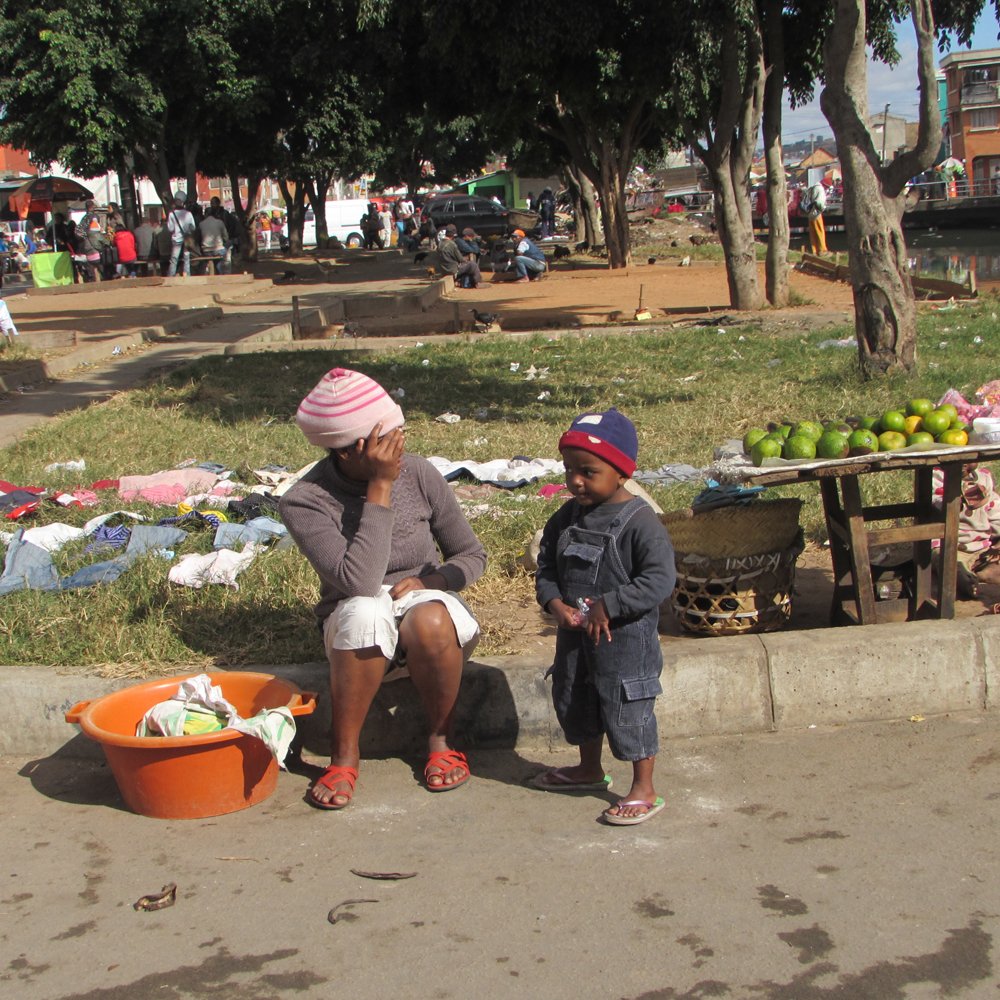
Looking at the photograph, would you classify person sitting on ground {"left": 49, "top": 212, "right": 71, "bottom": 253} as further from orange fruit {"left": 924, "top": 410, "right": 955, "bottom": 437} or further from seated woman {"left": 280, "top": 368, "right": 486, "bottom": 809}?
orange fruit {"left": 924, "top": 410, "right": 955, "bottom": 437}

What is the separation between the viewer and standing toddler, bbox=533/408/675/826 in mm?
3529

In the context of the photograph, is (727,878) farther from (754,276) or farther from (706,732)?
(754,276)

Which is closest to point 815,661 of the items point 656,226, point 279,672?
point 279,672

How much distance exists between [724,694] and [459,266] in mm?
21928

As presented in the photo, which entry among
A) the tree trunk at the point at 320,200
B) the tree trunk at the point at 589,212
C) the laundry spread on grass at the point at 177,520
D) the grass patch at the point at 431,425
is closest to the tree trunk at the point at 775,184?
the grass patch at the point at 431,425

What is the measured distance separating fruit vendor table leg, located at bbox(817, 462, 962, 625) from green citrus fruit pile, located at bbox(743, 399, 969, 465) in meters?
0.10

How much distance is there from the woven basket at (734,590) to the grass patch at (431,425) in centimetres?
71

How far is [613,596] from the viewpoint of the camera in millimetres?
3506

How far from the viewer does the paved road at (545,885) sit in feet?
9.12

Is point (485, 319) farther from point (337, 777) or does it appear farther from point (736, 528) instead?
point (337, 777)

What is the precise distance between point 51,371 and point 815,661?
11.0 meters

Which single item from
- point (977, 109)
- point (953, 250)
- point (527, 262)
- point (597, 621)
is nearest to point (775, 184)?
point (527, 262)

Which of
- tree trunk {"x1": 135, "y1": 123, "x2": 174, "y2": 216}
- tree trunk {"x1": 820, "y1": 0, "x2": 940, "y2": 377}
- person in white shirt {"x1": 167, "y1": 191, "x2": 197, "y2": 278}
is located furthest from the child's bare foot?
tree trunk {"x1": 135, "y1": 123, "x2": 174, "y2": 216}

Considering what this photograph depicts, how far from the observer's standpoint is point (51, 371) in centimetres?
1325
